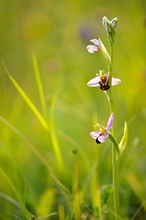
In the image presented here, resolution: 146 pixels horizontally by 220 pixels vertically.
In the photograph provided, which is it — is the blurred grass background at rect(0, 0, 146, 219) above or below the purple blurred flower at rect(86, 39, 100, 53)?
above

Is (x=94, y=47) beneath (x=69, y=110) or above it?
beneath

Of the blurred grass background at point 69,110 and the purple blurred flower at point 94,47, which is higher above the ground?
the blurred grass background at point 69,110

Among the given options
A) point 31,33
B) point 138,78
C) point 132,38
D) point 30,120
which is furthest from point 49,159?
point 31,33

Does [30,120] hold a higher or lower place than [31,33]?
lower

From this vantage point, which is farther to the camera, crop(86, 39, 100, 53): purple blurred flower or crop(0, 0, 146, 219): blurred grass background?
crop(0, 0, 146, 219): blurred grass background

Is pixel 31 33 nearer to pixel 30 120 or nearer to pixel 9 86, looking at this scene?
pixel 9 86

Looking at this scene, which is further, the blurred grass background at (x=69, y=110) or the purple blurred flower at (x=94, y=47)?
the blurred grass background at (x=69, y=110)

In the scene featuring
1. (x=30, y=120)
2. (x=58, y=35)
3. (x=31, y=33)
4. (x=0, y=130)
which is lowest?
(x=0, y=130)

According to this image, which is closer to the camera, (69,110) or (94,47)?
(94,47)
